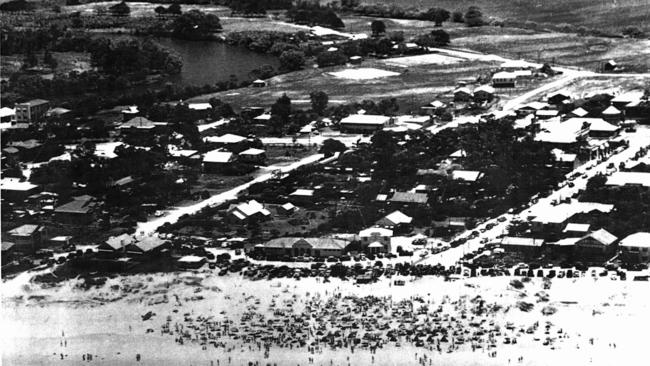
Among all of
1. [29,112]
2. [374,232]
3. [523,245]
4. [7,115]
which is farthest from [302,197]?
[7,115]

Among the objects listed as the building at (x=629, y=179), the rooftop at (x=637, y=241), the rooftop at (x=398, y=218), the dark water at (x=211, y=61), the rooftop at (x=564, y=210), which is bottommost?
the dark water at (x=211, y=61)

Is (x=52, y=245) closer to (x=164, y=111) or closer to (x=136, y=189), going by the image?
(x=136, y=189)

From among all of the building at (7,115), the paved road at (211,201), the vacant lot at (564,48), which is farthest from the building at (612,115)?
the building at (7,115)

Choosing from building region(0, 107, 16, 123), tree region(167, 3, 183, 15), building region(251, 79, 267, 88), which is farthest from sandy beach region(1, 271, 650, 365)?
tree region(167, 3, 183, 15)

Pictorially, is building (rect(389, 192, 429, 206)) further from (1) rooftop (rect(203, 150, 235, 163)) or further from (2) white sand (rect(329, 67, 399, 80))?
(2) white sand (rect(329, 67, 399, 80))

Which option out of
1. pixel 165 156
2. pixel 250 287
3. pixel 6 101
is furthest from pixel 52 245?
pixel 6 101

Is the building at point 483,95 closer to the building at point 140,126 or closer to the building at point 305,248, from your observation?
the building at point 140,126

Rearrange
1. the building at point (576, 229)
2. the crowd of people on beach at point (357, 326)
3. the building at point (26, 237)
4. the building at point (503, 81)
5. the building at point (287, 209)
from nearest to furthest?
the crowd of people on beach at point (357, 326)
the building at point (576, 229)
the building at point (26, 237)
the building at point (287, 209)
the building at point (503, 81)
